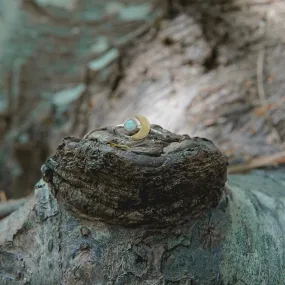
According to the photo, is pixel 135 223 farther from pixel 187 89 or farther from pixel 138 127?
pixel 187 89

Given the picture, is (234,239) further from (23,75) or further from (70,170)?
(23,75)

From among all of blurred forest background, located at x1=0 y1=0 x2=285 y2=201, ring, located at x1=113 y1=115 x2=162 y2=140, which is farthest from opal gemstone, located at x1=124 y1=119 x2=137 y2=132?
blurred forest background, located at x1=0 y1=0 x2=285 y2=201

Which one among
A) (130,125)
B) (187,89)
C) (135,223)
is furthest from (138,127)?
(187,89)

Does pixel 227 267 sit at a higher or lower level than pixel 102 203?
lower

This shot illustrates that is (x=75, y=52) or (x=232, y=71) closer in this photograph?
(x=232, y=71)

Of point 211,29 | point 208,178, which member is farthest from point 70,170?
point 211,29

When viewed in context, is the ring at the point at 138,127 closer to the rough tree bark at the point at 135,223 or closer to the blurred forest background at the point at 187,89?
the rough tree bark at the point at 135,223
